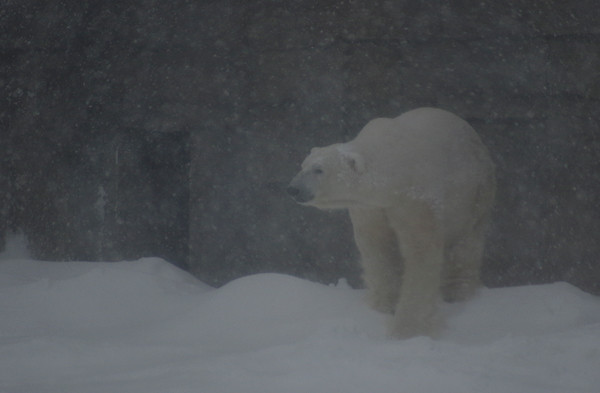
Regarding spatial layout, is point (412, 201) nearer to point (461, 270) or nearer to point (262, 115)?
point (461, 270)

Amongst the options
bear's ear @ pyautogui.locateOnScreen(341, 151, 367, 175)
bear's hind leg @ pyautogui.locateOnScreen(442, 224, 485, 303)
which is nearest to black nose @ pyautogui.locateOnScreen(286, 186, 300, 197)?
bear's ear @ pyautogui.locateOnScreen(341, 151, 367, 175)

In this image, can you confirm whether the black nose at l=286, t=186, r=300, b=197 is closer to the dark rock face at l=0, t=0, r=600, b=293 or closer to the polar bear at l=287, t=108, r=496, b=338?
the polar bear at l=287, t=108, r=496, b=338

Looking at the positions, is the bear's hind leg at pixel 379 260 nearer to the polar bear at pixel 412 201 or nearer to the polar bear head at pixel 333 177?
the polar bear at pixel 412 201

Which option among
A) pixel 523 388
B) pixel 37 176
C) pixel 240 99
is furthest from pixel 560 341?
pixel 37 176

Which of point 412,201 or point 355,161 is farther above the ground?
point 355,161

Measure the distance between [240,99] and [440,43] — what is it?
1.56 meters

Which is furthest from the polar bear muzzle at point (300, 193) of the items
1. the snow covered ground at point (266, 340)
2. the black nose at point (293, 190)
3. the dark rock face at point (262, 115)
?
the dark rock face at point (262, 115)

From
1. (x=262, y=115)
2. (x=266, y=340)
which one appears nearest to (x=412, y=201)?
(x=266, y=340)

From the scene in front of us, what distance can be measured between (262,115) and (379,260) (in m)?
Result: 1.77

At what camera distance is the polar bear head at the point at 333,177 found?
2.84 m

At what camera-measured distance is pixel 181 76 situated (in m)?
4.68

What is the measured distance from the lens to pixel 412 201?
2955mm

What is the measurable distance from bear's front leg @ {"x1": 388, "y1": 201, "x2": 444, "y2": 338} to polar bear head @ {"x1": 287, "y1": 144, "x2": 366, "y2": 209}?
0.27 meters

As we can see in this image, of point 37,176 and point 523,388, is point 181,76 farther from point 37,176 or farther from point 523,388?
point 523,388
